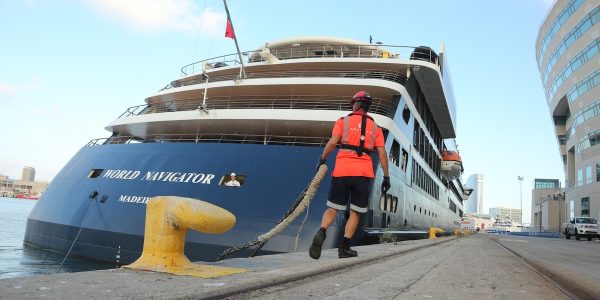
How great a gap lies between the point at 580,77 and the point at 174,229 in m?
47.0

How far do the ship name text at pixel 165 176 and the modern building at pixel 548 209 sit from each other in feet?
215

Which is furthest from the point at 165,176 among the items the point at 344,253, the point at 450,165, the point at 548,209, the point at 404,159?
the point at 548,209

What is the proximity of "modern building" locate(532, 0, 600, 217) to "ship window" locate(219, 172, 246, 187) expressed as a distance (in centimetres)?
3923

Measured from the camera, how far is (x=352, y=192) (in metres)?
4.87

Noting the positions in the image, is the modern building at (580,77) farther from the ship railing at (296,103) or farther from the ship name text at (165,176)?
the ship name text at (165,176)

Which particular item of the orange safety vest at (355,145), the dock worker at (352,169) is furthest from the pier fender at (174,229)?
the orange safety vest at (355,145)

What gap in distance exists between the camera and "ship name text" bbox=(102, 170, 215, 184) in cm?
988

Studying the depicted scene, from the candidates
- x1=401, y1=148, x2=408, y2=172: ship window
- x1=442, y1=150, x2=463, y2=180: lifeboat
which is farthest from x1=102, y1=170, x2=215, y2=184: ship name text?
x1=442, y1=150, x2=463, y2=180: lifeboat

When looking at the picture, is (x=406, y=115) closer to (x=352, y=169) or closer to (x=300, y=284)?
(x=352, y=169)

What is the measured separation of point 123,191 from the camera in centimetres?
1026

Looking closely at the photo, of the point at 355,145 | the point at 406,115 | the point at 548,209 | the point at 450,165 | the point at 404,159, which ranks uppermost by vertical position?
the point at 450,165

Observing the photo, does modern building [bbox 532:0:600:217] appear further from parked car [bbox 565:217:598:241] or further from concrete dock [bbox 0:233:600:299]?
concrete dock [bbox 0:233:600:299]

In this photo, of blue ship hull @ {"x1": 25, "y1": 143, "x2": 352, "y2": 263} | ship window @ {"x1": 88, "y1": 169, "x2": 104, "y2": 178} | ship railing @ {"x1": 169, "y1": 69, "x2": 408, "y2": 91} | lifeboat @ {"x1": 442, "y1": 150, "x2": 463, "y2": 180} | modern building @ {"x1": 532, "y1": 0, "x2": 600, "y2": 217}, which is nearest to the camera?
blue ship hull @ {"x1": 25, "y1": 143, "x2": 352, "y2": 263}

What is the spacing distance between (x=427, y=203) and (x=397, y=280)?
1930 cm
